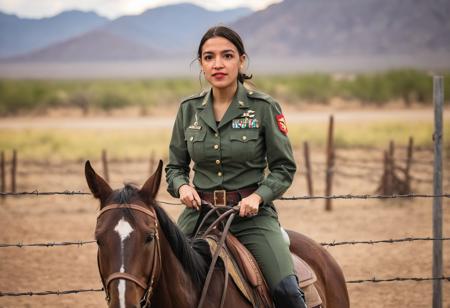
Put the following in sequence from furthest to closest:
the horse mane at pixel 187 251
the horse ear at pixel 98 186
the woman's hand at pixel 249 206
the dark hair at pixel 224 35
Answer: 1. the dark hair at pixel 224 35
2. the woman's hand at pixel 249 206
3. the horse mane at pixel 187 251
4. the horse ear at pixel 98 186

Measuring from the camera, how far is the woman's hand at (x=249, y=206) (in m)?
3.85

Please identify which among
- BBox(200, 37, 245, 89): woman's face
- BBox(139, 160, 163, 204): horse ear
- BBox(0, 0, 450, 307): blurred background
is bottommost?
BBox(0, 0, 450, 307): blurred background

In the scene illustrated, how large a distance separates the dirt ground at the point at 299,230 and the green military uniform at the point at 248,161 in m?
4.54

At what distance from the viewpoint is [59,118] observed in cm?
4344

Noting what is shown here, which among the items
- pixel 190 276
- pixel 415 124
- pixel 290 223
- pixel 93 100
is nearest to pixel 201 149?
pixel 190 276

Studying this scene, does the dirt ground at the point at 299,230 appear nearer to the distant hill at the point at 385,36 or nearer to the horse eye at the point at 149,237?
the horse eye at the point at 149,237

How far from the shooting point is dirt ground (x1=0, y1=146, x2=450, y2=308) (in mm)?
8797

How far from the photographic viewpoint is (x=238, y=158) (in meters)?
4.04

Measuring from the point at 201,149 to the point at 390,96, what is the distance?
48216 mm

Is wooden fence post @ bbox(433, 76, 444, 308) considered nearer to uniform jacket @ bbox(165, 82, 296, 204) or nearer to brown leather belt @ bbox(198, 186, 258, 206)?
uniform jacket @ bbox(165, 82, 296, 204)

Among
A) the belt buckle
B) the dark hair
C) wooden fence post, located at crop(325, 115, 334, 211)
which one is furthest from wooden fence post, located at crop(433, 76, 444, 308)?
wooden fence post, located at crop(325, 115, 334, 211)

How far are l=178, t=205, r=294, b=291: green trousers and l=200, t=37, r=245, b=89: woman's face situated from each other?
2.52ft

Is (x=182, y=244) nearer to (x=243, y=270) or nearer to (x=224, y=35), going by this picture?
(x=243, y=270)

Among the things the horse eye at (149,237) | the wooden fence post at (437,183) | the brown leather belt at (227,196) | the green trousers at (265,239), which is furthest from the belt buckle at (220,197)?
the wooden fence post at (437,183)
